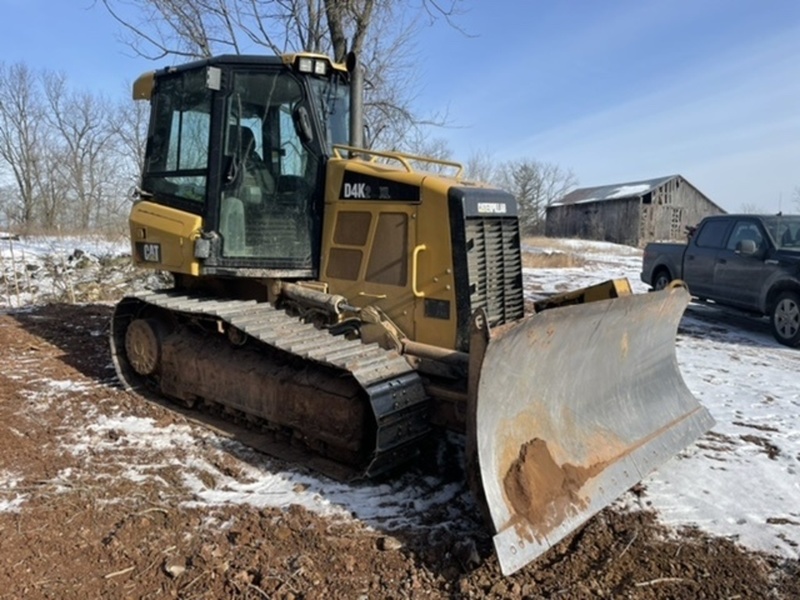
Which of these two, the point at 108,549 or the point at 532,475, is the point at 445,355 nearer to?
the point at 532,475

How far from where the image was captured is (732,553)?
3285 mm

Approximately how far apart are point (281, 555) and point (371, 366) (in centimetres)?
129

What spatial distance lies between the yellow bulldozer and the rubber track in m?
0.02

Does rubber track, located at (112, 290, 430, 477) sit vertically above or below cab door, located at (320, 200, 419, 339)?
below

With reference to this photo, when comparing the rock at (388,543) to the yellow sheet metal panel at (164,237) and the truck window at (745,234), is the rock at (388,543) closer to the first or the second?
the yellow sheet metal panel at (164,237)

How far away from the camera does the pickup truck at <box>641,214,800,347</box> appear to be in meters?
8.94

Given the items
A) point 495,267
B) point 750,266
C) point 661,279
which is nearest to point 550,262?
point 661,279

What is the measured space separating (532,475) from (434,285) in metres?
1.63

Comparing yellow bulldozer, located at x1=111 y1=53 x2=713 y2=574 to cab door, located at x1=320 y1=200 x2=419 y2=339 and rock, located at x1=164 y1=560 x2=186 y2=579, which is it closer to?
cab door, located at x1=320 y1=200 x2=419 y2=339

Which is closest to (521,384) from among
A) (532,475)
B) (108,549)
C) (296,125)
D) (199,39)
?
(532,475)

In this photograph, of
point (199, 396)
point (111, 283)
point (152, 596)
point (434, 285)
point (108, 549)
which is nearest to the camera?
point (152, 596)

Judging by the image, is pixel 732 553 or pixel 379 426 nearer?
pixel 732 553

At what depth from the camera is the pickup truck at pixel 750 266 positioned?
8938 millimetres

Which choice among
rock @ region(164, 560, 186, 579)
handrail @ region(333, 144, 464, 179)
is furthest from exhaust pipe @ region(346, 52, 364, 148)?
rock @ region(164, 560, 186, 579)
